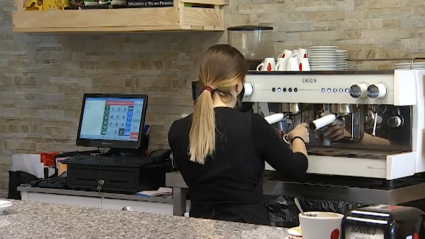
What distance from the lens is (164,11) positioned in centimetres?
317

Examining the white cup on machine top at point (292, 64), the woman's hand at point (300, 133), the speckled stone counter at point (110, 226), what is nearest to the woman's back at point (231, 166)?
the woman's hand at point (300, 133)

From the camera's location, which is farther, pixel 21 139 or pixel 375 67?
pixel 21 139

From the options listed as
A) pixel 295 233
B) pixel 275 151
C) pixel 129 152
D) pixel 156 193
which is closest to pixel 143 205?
pixel 156 193

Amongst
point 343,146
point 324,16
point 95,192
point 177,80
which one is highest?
point 324,16

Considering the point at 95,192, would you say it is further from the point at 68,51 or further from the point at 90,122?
the point at 68,51

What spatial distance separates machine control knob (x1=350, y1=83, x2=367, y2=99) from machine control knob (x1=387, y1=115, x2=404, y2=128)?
13 centimetres

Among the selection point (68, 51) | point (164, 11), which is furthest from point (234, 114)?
point (68, 51)

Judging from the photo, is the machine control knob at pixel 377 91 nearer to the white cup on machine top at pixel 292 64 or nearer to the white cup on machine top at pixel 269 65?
the white cup on machine top at pixel 292 64

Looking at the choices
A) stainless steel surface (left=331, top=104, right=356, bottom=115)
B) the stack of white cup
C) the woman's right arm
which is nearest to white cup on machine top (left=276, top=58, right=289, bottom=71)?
the stack of white cup

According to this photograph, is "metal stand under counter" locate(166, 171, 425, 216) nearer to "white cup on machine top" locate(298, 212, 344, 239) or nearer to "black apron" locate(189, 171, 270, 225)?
"black apron" locate(189, 171, 270, 225)

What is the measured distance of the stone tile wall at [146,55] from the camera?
3.06 metres

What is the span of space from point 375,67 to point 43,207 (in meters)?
1.59

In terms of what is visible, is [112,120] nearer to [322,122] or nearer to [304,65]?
[304,65]

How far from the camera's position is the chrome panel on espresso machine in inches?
96.7
